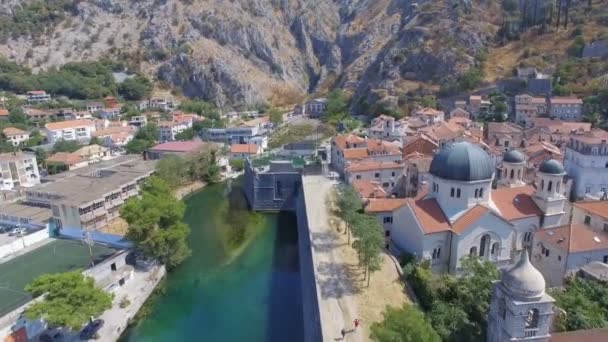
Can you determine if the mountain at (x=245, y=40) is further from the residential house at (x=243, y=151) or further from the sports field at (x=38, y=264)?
the sports field at (x=38, y=264)

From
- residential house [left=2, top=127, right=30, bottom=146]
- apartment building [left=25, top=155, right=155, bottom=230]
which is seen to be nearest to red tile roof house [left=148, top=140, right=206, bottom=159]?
apartment building [left=25, top=155, right=155, bottom=230]

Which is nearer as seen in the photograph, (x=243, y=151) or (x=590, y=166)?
(x=590, y=166)

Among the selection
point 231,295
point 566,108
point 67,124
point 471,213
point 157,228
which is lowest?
point 231,295

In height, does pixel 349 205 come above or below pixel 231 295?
above

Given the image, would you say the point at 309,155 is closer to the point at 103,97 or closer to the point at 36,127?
the point at 36,127

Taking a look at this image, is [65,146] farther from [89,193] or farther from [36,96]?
[36,96]

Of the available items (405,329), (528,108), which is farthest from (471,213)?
(528,108)

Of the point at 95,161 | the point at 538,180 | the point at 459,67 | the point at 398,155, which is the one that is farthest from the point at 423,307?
the point at 459,67
